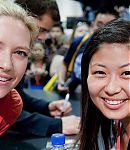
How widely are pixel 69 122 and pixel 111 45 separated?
0.49 meters

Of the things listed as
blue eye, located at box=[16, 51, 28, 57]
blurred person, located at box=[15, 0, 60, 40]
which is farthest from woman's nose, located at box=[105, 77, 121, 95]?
blurred person, located at box=[15, 0, 60, 40]

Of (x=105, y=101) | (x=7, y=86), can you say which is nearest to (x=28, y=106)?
(x=7, y=86)

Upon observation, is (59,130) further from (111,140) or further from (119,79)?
(119,79)

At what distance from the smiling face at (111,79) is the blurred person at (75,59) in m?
1.21

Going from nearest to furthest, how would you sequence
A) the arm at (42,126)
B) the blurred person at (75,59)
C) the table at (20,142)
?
the table at (20,142) → the arm at (42,126) → the blurred person at (75,59)

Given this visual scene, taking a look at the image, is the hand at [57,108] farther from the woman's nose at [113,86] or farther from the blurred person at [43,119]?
the woman's nose at [113,86]

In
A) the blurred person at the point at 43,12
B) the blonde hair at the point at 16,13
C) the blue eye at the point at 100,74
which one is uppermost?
the blurred person at the point at 43,12

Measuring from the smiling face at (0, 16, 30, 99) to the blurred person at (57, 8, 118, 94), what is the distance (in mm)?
1146

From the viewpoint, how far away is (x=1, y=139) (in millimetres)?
1205

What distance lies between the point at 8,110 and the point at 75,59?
1237 millimetres

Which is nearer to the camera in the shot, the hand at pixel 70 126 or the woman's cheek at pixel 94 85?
the woman's cheek at pixel 94 85

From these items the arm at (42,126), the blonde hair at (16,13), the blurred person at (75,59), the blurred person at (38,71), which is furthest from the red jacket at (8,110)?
the blurred person at (38,71)

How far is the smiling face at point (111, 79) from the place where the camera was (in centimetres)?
88

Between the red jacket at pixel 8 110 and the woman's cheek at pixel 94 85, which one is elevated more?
the woman's cheek at pixel 94 85
